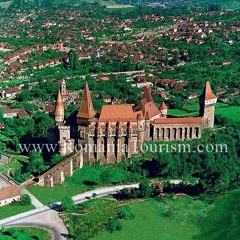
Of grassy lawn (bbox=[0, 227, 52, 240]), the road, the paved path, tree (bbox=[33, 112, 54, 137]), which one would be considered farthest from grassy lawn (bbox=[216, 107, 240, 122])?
grassy lawn (bbox=[0, 227, 52, 240])

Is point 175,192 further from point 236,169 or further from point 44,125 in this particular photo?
point 44,125

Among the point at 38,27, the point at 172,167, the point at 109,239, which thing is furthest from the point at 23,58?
the point at 109,239

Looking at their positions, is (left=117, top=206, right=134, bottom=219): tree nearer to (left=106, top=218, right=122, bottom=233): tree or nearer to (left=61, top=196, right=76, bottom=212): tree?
(left=106, top=218, right=122, bottom=233): tree

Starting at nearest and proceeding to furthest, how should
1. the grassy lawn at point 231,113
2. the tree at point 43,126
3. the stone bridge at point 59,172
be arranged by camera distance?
the stone bridge at point 59,172, the tree at point 43,126, the grassy lawn at point 231,113

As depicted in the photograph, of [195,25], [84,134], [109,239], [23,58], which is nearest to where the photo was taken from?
[109,239]

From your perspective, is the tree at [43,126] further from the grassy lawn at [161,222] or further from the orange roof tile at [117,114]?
the grassy lawn at [161,222]

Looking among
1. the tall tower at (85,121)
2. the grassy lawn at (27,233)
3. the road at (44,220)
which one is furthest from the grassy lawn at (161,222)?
the tall tower at (85,121)
